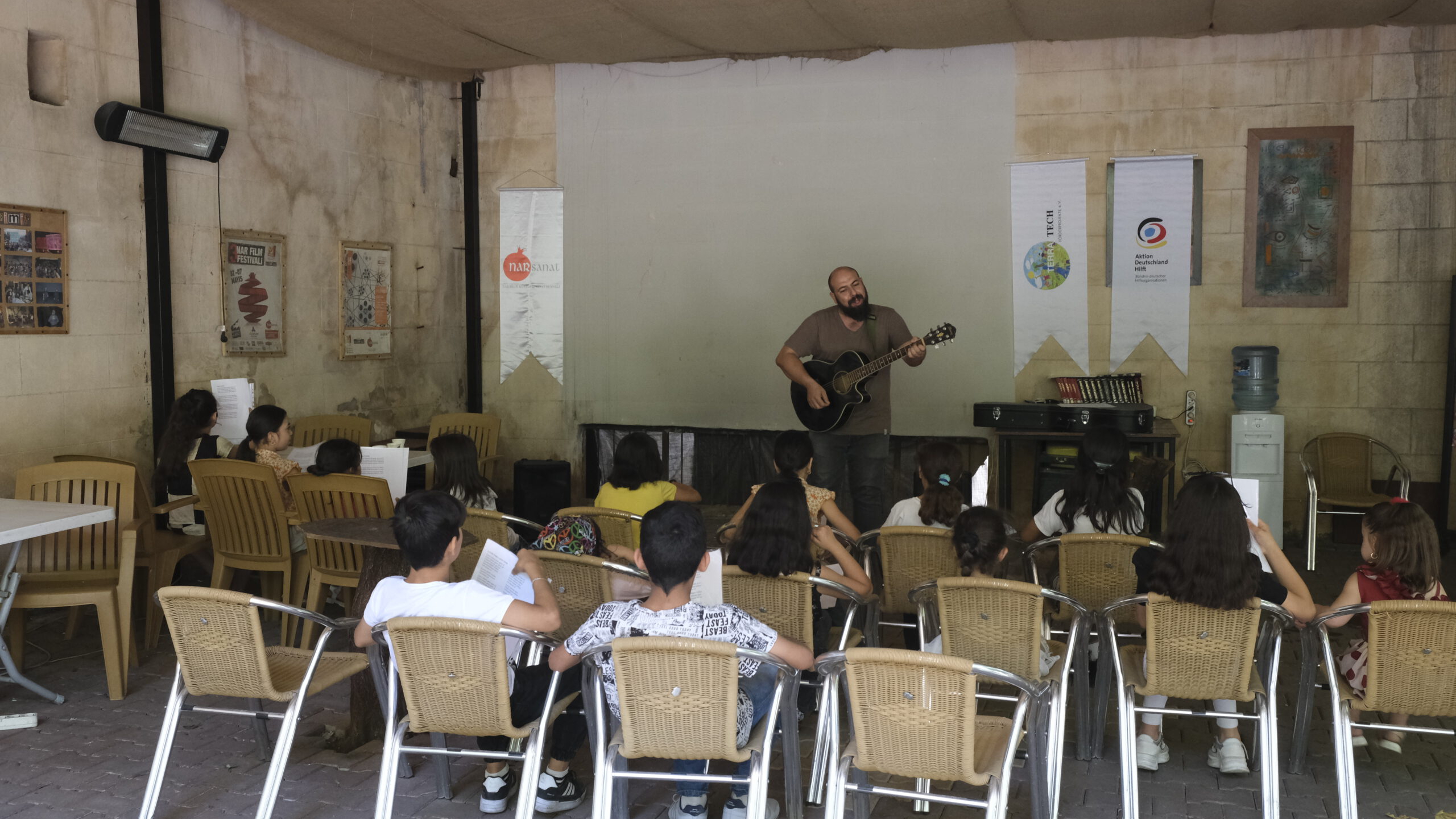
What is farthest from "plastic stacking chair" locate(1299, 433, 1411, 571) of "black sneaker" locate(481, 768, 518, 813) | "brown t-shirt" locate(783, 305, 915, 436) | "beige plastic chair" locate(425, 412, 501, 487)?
"black sneaker" locate(481, 768, 518, 813)

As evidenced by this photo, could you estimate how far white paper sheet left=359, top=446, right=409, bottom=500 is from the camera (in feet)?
15.1

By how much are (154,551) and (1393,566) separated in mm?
4710

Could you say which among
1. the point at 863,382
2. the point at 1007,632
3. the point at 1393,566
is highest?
the point at 863,382

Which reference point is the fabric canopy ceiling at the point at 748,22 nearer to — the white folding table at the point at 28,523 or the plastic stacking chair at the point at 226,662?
the white folding table at the point at 28,523

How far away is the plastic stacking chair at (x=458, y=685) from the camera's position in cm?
269

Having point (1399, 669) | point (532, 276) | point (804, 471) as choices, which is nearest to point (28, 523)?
point (804, 471)

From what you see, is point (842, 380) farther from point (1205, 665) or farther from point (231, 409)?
point (231, 409)

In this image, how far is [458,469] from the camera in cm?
448

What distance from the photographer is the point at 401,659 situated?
9.04 ft

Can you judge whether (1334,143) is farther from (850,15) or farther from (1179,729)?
(1179,729)

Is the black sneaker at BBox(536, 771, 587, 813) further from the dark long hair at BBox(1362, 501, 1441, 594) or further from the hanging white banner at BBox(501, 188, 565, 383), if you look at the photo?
the hanging white banner at BBox(501, 188, 565, 383)

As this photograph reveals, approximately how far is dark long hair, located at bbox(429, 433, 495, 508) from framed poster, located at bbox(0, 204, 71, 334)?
2.36 metres

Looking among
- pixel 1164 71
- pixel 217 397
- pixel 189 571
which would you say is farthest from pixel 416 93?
pixel 1164 71

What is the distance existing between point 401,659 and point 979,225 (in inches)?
221
